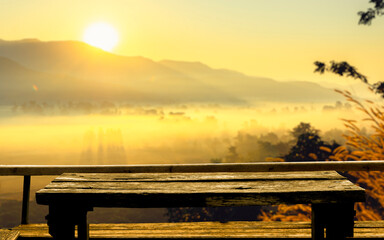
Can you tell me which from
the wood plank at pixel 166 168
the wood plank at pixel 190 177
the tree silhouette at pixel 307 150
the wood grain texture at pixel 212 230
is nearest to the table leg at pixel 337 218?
the wood plank at pixel 190 177

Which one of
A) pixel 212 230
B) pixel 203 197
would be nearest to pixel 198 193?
pixel 203 197

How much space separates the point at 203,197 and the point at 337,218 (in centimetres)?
94

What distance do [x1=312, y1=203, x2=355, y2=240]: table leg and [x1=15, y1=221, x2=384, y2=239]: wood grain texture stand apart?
2.72ft

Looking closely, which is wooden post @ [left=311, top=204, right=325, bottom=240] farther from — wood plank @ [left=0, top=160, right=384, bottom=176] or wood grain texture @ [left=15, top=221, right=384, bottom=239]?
wood plank @ [left=0, top=160, right=384, bottom=176]

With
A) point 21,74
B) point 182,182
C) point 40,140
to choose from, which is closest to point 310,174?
point 182,182

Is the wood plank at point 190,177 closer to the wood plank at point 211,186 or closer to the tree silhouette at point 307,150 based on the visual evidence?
the wood plank at point 211,186

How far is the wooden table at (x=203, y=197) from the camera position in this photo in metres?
2.66

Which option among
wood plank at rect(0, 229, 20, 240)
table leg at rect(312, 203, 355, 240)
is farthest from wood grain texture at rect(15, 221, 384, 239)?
table leg at rect(312, 203, 355, 240)

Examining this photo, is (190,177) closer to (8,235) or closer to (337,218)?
(337,218)

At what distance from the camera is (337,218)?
275 centimetres

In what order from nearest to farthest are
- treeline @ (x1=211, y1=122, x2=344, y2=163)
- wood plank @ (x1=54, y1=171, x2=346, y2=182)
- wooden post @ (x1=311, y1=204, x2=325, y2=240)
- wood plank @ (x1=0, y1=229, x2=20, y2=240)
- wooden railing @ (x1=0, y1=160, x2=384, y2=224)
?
wooden post @ (x1=311, y1=204, x2=325, y2=240) < wood plank @ (x1=54, y1=171, x2=346, y2=182) < wood plank @ (x1=0, y1=229, x2=20, y2=240) < wooden railing @ (x1=0, y1=160, x2=384, y2=224) < treeline @ (x1=211, y1=122, x2=344, y2=163)

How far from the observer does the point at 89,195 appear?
2674 millimetres

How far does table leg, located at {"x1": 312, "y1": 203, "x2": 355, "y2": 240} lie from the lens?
8.95ft

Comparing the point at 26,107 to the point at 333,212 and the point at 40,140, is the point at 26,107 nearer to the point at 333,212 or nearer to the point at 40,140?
the point at 40,140
